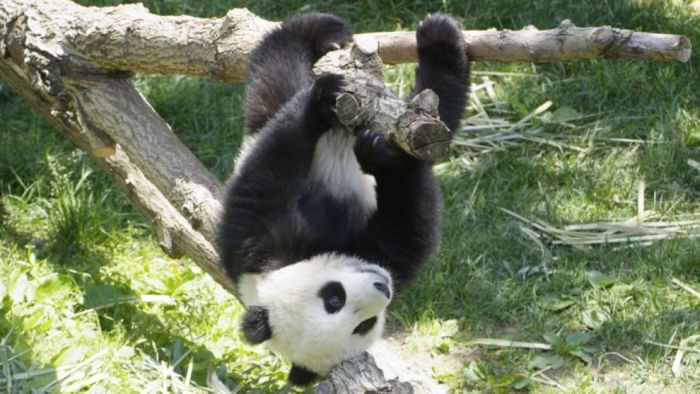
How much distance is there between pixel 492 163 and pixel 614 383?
213cm

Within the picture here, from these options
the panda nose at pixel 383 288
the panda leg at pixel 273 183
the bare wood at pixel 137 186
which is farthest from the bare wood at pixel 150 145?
the panda nose at pixel 383 288

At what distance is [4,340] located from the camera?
→ 543 centimetres

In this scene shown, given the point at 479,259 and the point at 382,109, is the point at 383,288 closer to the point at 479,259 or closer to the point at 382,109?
the point at 382,109

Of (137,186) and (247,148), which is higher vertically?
(247,148)

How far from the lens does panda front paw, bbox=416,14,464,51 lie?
4719 mm

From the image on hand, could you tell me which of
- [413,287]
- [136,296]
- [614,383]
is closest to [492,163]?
[413,287]

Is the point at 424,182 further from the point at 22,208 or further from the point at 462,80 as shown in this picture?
the point at 22,208

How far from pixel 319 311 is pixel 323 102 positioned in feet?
2.95

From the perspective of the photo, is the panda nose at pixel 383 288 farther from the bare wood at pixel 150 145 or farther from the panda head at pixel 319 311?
the bare wood at pixel 150 145

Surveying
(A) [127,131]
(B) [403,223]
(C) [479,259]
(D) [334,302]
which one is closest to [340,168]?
(B) [403,223]

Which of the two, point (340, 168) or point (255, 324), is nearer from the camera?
point (255, 324)

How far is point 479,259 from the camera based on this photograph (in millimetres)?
6484

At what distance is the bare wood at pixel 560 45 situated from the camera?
3.96 meters

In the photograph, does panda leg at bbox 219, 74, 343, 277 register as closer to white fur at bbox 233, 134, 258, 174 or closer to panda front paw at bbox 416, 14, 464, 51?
white fur at bbox 233, 134, 258, 174
